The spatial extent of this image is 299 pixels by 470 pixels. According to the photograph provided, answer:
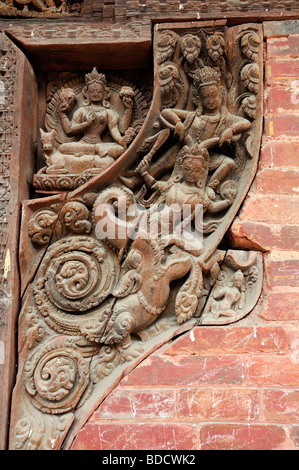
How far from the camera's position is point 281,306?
3.41 meters

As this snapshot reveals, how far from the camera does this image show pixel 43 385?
3.40 m

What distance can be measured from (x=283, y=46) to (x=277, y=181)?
0.84 m

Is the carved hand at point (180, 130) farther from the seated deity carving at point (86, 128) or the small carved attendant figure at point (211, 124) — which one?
the seated deity carving at point (86, 128)

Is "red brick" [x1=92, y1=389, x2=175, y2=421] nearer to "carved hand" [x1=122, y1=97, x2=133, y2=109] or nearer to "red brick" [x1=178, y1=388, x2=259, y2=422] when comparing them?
"red brick" [x1=178, y1=388, x2=259, y2=422]

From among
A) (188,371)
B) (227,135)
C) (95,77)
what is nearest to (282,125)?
(227,135)

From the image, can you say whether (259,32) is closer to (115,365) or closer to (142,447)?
(115,365)

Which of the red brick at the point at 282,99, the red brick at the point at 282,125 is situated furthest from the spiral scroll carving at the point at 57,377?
the red brick at the point at 282,99

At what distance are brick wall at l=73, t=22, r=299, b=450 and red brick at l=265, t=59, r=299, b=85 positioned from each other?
0.61 meters

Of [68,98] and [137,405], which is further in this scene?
[68,98]

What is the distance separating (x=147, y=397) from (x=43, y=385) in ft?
1.83

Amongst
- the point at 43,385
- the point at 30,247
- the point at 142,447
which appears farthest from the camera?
the point at 30,247

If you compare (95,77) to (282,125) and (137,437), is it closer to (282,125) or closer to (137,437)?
(282,125)

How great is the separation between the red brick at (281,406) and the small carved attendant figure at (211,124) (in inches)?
47.0

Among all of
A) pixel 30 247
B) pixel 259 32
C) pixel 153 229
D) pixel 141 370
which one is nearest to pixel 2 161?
pixel 30 247
